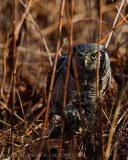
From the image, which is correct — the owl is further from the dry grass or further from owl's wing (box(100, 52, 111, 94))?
the dry grass

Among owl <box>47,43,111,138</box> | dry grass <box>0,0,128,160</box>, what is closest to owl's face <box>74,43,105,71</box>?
owl <box>47,43,111,138</box>

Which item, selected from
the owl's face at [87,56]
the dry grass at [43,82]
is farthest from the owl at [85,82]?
the dry grass at [43,82]

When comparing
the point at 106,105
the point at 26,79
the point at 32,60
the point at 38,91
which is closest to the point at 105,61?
the point at 106,105

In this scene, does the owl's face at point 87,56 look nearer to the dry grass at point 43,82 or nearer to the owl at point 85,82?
the owl at point 85,82

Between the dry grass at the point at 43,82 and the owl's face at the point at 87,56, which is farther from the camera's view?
the owl's face at the point at 87,56

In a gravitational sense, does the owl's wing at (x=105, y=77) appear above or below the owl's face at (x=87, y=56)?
below

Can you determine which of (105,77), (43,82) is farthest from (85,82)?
(43,82)

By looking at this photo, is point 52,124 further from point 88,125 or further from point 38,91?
point 38,91
